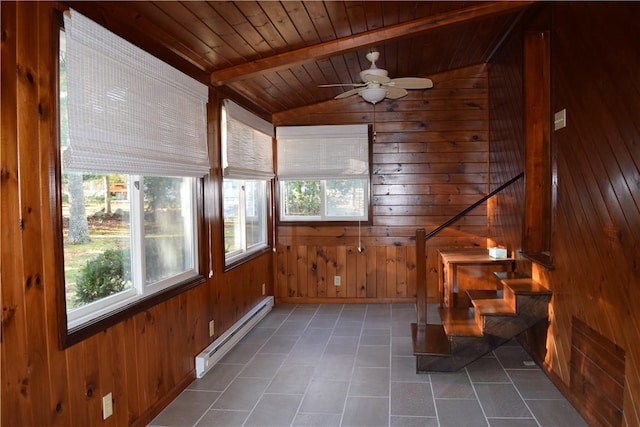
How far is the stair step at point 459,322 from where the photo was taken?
3.24m

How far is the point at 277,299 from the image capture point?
5523 mm

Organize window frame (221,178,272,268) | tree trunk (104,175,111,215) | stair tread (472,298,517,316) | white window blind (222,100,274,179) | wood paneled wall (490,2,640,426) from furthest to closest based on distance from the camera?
window frame (221,178,272,268), white window blind (222,100,274,179), stair tread (472,298,517,316), tree trunk (104,175,111,215), wood paneled wall (490,2,640,426)

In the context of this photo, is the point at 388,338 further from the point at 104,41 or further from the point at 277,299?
the point at 104,41

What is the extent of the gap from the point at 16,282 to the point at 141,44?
1.50 m

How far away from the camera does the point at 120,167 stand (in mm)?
2283

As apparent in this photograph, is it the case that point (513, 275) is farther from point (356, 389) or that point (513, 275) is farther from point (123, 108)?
point (123, 108)

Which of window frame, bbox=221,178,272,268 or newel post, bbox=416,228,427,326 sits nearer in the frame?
newel post, bbox=416,228,427,326

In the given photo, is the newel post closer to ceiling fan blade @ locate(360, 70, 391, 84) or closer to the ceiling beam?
ceiling fan blade @ locate(360, 70, 391, 84)

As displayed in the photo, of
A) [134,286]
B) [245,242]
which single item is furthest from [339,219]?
[134,286]

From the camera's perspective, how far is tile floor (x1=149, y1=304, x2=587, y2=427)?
8.71 feet

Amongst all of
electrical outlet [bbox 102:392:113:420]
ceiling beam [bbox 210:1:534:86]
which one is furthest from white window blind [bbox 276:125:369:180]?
electrical outlet [bbox 102:392:113:420]

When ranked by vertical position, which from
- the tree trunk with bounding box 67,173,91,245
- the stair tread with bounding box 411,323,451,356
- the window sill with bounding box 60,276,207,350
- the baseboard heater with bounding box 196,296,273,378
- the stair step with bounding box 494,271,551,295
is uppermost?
the tree trunk with bounding box 67,173,91,245

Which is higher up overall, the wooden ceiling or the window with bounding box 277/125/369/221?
the wooden ceiling

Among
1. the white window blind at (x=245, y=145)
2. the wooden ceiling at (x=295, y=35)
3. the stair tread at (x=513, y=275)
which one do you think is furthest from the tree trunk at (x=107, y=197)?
the stair tread at (x=513, y=275)
